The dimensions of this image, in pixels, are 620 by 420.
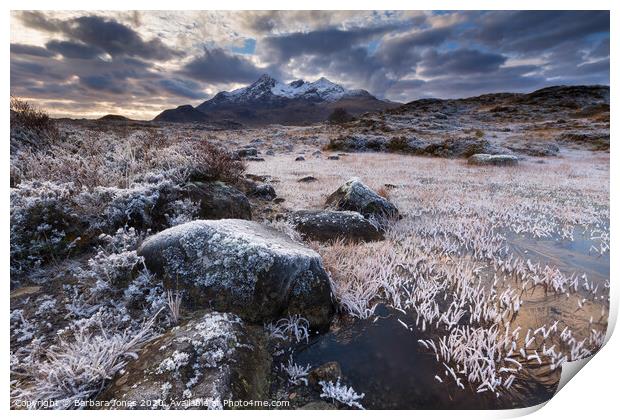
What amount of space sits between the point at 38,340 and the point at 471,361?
10.3 ft

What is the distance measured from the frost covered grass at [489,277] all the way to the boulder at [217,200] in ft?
4.47

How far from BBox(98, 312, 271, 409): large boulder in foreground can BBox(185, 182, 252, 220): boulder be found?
7.01 ft

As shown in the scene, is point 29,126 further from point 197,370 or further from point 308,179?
point 308,179

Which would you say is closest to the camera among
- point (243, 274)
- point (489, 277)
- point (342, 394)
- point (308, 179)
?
point (342, 394)

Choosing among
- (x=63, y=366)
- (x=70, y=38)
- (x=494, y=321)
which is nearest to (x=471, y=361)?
(x=494, y=321)

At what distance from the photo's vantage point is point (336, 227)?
4344 mm

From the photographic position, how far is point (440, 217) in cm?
482

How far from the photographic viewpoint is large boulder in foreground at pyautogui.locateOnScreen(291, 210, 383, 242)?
168 inches

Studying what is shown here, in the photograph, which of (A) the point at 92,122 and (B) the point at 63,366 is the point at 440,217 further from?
(A) the point at 92,122

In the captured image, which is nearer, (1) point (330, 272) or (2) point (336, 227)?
(1) point (330, 272)

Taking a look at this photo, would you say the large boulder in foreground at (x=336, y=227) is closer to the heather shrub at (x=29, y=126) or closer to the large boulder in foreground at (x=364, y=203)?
the large boulder in foreground at (x=364, y=203)

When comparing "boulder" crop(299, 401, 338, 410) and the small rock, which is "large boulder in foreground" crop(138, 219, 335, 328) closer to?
the small rock

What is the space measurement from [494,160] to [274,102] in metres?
7.35

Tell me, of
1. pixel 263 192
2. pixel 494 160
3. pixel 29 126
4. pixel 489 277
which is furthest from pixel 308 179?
pixel 494 160
